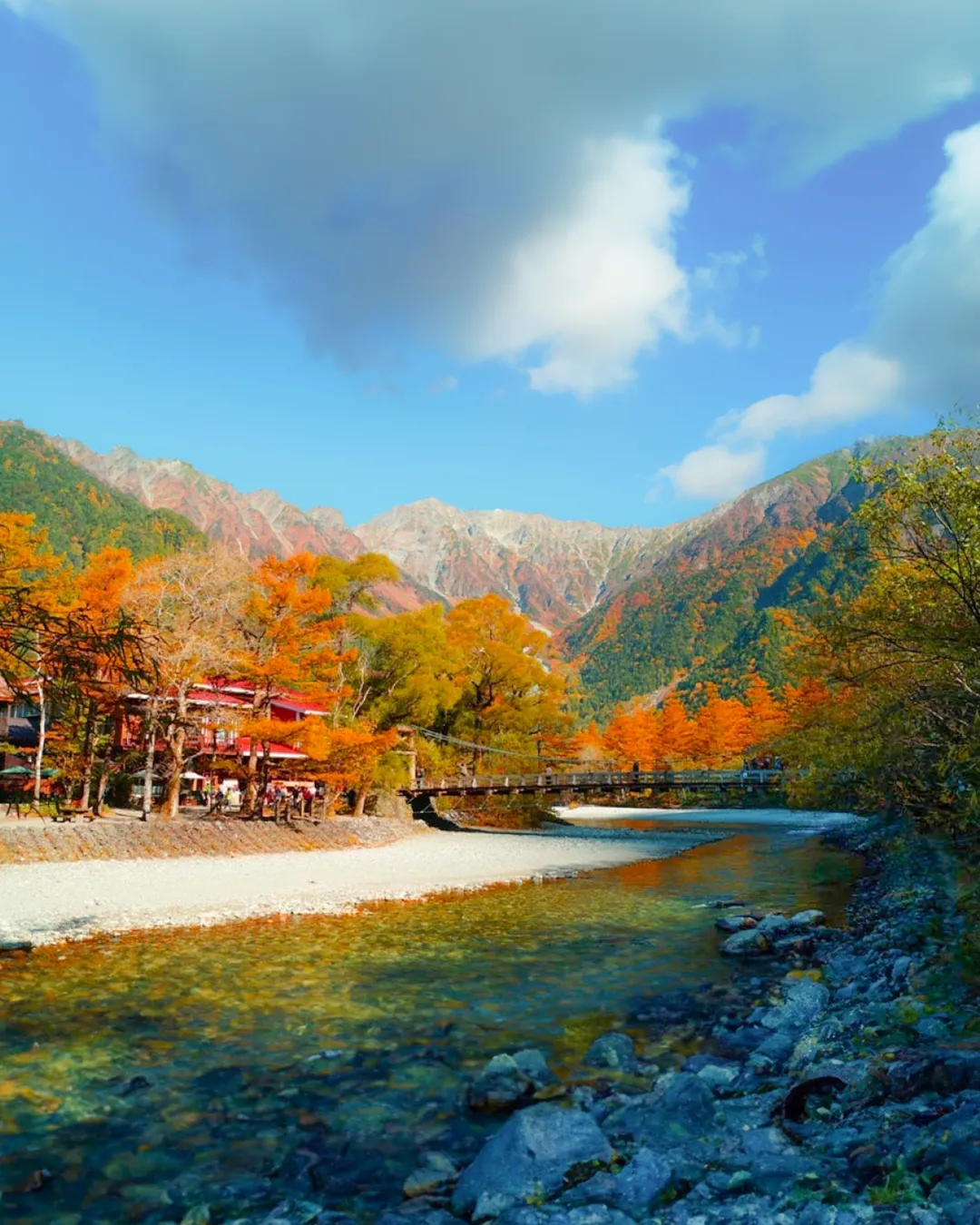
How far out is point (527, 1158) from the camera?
192 inches

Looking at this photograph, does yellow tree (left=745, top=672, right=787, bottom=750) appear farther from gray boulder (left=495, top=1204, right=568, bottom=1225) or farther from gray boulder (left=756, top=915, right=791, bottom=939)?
gray boulder (left=495, top=1204, right=568, bottom=1225)

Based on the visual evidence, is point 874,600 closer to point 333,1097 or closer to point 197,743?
point 333,1097

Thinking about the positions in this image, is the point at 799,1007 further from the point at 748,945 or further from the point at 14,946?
the point at 14,946

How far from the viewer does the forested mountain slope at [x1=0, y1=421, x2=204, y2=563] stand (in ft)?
372

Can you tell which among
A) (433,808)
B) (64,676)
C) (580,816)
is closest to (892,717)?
(64,676)

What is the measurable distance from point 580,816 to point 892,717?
4678cm

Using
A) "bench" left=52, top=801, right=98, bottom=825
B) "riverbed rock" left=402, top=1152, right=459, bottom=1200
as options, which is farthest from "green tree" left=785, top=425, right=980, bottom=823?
"bench" left=52, top=801, right=98, bottom=825

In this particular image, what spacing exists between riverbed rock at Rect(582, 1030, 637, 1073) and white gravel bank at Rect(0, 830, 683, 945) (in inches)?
336

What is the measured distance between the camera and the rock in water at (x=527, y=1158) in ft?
14.9

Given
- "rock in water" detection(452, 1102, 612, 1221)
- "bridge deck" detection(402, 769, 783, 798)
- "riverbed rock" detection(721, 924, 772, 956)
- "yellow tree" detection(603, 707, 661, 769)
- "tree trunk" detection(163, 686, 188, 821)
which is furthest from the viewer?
"yellow tree" detection(603, 707, 661, 769)

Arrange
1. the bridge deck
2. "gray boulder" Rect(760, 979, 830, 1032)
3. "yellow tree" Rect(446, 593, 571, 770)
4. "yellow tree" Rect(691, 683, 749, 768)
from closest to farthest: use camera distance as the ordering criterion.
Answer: "gray boulder" Rect(760, 979, 830, 1032)
the bridge deck
"yellow tree" Rect(446, 593, 571, 770)
"yellow tree" Rect(691, 683, 749, 768)

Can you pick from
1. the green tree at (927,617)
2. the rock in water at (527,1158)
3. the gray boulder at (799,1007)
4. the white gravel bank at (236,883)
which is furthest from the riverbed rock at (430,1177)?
the white gravel bank at (236,883)

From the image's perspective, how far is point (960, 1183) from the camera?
3.90 meters

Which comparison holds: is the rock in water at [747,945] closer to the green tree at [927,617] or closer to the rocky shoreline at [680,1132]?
the rocky shoreline at [680,1132]
